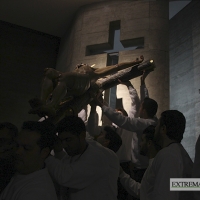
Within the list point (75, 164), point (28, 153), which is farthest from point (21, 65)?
point (28, 153)

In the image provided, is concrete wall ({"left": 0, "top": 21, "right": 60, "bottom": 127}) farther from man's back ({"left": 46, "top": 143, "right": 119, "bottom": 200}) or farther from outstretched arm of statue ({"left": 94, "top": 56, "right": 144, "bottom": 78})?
man's back ({"left": 46, "top": 143, "right": 119, "bottom": 200})

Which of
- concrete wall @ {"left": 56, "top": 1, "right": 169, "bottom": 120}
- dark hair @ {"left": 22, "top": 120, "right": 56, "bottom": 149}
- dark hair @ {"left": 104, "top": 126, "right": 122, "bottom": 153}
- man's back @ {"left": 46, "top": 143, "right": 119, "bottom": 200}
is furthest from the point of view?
concrete wall @ {"left": 56, "top": 1, "right": 169, "bottom": 120}

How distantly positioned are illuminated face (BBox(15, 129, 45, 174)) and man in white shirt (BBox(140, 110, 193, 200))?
0.90m

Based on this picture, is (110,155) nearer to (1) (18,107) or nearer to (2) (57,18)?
(1) (18,107)

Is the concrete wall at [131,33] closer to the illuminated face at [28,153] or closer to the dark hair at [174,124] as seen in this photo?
the dark hair at [174,124]

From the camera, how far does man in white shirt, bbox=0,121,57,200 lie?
158 centimetres

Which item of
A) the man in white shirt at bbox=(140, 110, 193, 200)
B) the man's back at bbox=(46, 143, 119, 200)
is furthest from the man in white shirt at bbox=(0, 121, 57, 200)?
the man in white shirt at bbox=(140, 110, 193, 200)

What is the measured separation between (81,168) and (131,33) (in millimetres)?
5528

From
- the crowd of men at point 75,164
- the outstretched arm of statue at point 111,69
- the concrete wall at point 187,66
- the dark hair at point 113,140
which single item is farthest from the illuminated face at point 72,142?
the concrete wall at point 187,66

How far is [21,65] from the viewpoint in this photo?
9.45 m

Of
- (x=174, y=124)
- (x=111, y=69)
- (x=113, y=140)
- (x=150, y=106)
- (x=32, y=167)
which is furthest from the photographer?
(x=111, y=69)

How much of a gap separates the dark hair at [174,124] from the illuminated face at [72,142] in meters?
0.78

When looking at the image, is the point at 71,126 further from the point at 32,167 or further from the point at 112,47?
the point at 112,47

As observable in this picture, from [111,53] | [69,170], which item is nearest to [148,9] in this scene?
[111,53]
